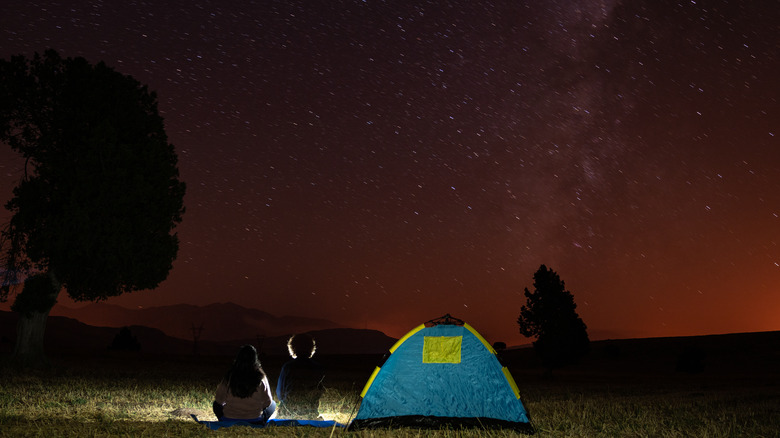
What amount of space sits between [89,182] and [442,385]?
18.6 metres

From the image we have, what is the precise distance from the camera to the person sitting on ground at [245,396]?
10188 millimetres

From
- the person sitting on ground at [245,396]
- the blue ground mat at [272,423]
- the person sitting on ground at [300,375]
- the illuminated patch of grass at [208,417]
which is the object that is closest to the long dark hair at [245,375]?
the person sitting on ground at [245,396]

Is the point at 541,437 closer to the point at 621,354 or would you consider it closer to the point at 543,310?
the point at 543,310

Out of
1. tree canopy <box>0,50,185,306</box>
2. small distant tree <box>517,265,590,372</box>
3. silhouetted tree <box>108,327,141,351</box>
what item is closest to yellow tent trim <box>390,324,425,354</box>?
tree canopy <box>0,50,185,306</box>

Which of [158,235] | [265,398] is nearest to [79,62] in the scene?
[158,235]

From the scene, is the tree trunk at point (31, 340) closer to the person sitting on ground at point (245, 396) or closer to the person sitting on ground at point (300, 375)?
the person sitting on ground at point (300, 375)

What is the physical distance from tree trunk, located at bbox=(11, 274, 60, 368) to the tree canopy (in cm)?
109

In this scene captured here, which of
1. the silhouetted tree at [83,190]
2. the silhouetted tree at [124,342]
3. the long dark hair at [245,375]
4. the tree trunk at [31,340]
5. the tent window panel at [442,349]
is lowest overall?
the silhouetted tree at [124,342]

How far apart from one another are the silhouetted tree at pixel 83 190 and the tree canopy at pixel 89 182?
0.04 metres

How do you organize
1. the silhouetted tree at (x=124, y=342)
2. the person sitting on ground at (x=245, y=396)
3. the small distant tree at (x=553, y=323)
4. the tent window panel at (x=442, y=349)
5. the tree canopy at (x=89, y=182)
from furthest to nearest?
the silhouetted tree at (x=124, y=342), the small distant tree at (x=553, y=323), the tree canopy at (x=89, y=182), the tent window panel at (x=442, y=349), the person sitting on ground at (x=245, y=396)

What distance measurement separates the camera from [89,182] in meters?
23.7

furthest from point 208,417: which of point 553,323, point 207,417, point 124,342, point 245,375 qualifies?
point 124,342

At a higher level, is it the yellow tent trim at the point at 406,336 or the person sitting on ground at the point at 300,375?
the yellow tent trim at the point at 406,336

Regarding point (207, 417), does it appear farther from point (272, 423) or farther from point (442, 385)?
point (442, 385)
